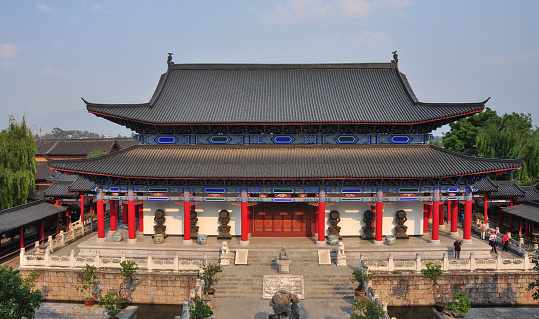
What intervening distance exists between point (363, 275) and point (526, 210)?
61.5ft

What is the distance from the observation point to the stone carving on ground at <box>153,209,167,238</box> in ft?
80.5

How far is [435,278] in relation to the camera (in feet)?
60.1

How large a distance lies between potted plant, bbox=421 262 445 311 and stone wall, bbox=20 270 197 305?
1267 cm

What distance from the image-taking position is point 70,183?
30469 millimetres

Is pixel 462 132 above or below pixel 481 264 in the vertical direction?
above

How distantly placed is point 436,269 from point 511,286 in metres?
5.36

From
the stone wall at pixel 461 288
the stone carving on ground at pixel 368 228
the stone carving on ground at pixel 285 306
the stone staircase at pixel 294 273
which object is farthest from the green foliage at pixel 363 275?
the stone carving on ground at pixel 368 228

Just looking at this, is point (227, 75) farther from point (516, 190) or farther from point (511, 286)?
point (516, 190)

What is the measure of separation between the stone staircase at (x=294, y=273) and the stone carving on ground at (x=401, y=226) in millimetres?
5234

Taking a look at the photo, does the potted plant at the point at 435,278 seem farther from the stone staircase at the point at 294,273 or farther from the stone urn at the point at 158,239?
the stone urn at the point at 158,239

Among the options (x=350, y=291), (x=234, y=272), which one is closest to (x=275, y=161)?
(x=234, y=272)

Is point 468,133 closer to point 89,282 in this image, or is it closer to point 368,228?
point 368,228

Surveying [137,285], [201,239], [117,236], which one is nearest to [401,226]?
[201,239]

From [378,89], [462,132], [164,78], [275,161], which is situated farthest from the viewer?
[462,132]
